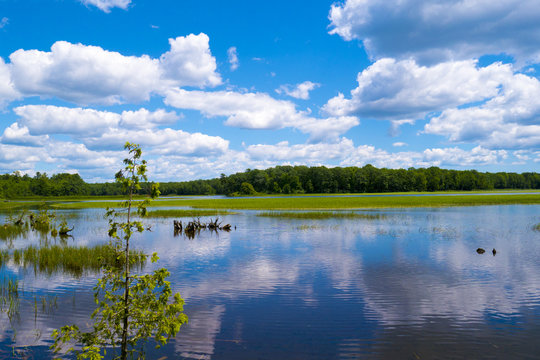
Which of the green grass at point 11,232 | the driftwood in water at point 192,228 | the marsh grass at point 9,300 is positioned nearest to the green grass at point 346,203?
the green grass at point 11,232

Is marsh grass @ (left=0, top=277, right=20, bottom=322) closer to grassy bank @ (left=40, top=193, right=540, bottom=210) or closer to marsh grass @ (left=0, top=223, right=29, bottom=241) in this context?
marsh grass @ (left=0, top=223, right=29, bottom=241)

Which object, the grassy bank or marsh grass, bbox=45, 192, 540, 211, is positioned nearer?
marsh grass, bbox=45, 192, 540, 211

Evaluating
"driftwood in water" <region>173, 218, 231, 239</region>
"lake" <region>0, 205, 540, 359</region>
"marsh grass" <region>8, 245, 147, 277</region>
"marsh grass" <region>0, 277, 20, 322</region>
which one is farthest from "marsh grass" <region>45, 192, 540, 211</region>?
"marsh grass" <region>0, 277, 20, 322</region>

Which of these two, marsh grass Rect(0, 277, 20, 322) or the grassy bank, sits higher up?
the grassy bank

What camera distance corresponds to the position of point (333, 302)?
14883 millimetres

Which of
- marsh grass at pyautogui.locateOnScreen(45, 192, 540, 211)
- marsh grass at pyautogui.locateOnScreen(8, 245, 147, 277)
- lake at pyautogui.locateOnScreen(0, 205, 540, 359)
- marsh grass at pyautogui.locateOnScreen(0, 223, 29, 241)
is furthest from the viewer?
marsh grass at pyautogui.locateOnScreen(45, 192, 540, 211)

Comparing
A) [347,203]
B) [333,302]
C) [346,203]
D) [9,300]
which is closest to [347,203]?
[347,203]

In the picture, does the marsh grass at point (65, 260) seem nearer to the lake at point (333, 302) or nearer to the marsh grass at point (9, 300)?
the lake at point (333, 302)

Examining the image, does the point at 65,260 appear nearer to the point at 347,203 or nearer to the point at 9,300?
the point at 9,300

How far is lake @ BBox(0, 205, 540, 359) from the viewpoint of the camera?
1075cm

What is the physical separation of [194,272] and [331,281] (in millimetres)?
8105

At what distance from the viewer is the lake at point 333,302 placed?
10.8 m

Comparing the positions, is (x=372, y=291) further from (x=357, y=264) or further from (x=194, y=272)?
(x=194, y=272)

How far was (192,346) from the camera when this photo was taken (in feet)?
35.5
